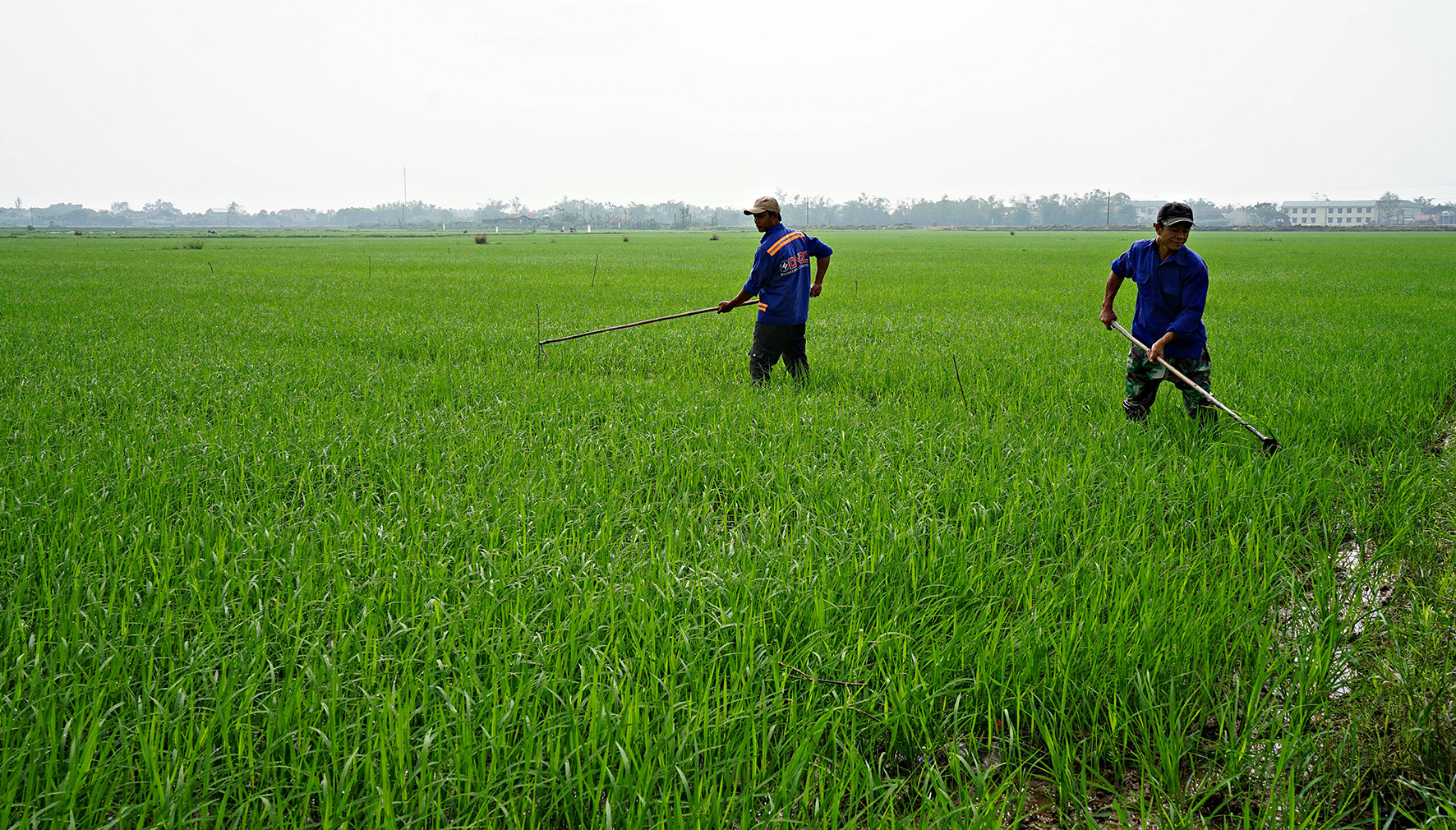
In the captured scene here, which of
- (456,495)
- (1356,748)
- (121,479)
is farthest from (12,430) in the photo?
(1356,748)

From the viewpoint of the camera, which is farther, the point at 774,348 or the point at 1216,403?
the point at 774,348

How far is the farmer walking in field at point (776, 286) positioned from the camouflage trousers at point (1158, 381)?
95.3 inches

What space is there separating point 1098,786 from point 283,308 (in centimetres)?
1500

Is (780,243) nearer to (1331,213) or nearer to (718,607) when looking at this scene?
(718,607)

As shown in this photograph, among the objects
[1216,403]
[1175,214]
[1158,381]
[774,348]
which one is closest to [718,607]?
[1216,403]

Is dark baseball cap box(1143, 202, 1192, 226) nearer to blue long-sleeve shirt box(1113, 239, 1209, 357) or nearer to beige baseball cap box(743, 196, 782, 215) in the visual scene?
blue long-sleeve shirt box(1113, 239, 1209, 357)

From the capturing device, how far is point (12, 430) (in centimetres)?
554

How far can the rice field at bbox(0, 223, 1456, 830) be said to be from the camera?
89.8 inches

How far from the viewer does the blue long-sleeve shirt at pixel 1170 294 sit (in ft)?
18.3

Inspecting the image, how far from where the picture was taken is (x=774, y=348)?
7.63 meters

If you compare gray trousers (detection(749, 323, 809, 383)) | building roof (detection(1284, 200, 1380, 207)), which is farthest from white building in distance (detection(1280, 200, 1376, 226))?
gray trousers (detection(749, 323, 809, 383))

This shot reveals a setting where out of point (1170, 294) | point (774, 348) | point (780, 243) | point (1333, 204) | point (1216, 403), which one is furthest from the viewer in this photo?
point (1333, 204)

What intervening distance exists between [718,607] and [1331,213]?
202873mm

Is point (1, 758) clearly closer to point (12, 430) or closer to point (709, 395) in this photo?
point (12, 430)
